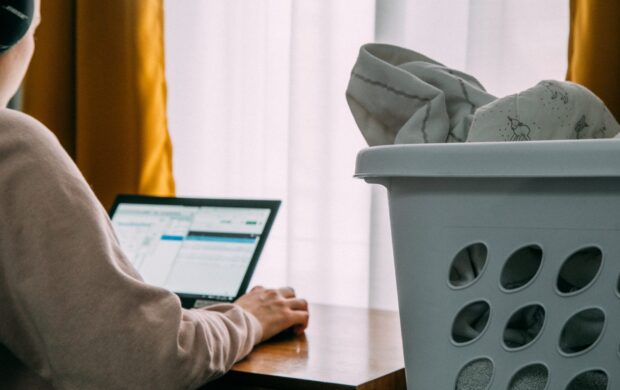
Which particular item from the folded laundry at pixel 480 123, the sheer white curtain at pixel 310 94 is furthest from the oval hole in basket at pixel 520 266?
the sheer white curtain at pixel 310 94

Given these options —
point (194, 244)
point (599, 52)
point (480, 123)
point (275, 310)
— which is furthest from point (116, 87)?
point (480, 123)

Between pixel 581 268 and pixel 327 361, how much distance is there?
1.39 ft

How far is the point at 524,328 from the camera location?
→ 61 cm

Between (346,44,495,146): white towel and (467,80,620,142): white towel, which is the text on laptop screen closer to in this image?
(346,44,495,146): white towel

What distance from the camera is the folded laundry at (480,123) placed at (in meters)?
0.59

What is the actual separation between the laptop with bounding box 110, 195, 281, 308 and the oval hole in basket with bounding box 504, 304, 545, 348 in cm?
73

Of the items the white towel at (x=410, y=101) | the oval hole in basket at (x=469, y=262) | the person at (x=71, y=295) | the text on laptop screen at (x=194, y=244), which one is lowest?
the text on laptop screen at (x=194, y=244)

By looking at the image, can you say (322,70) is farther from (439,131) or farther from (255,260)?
(439,131)

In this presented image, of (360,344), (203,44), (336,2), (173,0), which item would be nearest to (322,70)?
(336,2)

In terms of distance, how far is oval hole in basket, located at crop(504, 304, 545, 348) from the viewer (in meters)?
0.61

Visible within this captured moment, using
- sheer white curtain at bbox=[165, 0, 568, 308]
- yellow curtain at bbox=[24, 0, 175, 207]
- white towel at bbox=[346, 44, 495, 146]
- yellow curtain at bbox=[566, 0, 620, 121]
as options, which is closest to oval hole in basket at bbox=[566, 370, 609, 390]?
white towel at bbox=[346, 44, 495, 146]

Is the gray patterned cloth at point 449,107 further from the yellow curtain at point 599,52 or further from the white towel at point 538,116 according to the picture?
the yellow curtain at point 599,52

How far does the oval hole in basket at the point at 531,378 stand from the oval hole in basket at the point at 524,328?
0.03 m

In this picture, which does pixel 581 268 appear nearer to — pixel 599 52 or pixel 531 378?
pixel 531 378
